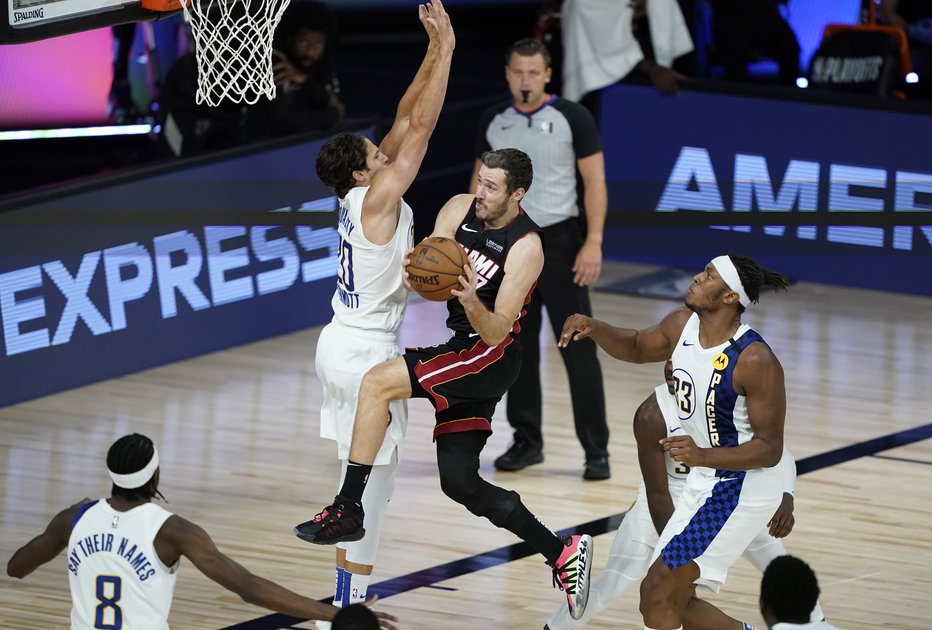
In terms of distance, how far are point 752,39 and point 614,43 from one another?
2.20 m

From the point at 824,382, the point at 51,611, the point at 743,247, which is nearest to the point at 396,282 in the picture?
the point at 51,611

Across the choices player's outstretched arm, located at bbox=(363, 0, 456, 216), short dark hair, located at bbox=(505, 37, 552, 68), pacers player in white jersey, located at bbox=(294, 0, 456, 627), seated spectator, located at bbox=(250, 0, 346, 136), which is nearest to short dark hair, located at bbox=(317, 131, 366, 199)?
pacers player in white jersey, located at bbox=(294, 0, 456, 627)

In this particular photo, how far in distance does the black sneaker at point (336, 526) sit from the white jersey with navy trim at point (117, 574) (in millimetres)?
1134

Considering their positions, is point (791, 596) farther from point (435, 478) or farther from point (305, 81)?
point (305, 81)

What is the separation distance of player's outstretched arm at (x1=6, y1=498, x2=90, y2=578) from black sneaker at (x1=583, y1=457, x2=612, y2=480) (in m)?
4.05

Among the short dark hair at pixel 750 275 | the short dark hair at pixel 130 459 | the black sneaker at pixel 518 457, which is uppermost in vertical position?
the short dark hair at pixel 750 275

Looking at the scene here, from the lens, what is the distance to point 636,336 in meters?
6.27

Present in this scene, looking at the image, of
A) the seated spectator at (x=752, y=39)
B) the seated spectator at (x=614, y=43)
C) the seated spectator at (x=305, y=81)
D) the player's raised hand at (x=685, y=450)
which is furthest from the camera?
the seated spectator at (x=752, y=39)

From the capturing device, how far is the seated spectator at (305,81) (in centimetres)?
1193

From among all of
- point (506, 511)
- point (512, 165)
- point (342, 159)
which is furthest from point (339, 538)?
point (512, 165)

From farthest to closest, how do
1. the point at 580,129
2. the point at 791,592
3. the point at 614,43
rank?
1. the point at 614,43
2. the point at 580,129
3. the point at 791,592

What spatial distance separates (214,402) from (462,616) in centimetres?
383

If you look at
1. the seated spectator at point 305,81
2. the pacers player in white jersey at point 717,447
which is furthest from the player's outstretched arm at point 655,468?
the seated spectator at point 305,81

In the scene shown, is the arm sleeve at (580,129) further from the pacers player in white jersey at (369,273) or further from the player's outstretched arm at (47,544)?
the player's outstretched arm at (47,544)
